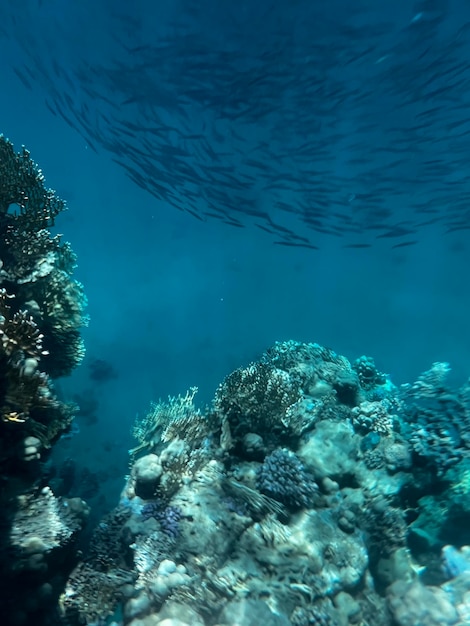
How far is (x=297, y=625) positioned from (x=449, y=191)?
25.8m

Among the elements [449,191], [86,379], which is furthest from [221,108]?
[86,379]

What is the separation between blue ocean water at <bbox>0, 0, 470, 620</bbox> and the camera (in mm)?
14539

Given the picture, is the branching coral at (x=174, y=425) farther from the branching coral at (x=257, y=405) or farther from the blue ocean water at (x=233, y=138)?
the blue ocean water at (x=233, y=138)

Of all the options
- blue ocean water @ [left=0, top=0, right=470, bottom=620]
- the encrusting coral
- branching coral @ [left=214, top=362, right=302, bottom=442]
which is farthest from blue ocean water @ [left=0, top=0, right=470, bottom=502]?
the encrusting coral

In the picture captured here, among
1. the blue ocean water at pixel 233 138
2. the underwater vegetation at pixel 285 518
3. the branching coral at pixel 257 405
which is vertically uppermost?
the blue ocean water at pixel 233 138

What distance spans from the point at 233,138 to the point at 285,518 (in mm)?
20299

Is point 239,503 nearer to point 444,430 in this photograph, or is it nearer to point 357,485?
point 357,485

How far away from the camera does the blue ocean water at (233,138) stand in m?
14.5

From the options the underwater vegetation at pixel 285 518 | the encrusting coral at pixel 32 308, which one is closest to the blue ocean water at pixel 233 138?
the encrusting coral at pixel 32 308

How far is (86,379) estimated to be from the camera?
3775 centimetres

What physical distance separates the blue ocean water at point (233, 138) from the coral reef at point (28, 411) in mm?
5170

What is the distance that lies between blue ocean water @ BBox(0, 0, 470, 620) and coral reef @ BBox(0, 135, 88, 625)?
5170 mm

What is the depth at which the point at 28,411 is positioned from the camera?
475 cm

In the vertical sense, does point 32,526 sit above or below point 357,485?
below
